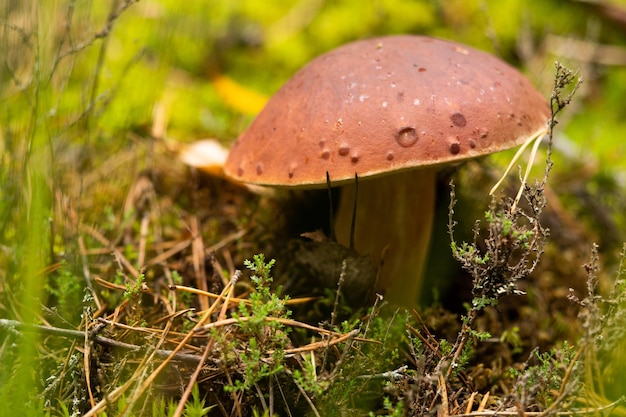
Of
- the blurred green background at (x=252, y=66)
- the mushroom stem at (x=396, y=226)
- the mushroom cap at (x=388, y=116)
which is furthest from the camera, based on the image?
the blurred green background at (x=252, y=66)

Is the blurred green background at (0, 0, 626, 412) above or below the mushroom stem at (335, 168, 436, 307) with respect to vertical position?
above

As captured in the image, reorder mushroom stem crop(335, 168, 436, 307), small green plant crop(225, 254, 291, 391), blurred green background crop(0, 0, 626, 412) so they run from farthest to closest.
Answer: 1. blurred green background crop(0, 0, 626, 412)
2. mushroom stem crop(335, 168, 436, 307)
3. small green plant crop(225, 254, 291, 391)

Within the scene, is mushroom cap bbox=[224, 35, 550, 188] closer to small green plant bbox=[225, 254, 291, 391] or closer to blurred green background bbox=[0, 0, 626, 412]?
small green plant bbox=[225, 254, 291, 391]

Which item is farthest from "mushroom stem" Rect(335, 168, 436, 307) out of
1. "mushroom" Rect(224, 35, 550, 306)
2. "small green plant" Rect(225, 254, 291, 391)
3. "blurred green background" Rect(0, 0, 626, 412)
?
"blurred green background" Rect(0, 0, 626, 412)

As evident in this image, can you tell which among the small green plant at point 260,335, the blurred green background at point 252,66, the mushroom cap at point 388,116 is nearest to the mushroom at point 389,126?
the mushroom cap at point 388,116

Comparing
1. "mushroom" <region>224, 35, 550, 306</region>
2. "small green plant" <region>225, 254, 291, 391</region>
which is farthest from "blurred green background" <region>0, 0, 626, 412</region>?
"small green plant" <region>225, 254, 291, 391</region>

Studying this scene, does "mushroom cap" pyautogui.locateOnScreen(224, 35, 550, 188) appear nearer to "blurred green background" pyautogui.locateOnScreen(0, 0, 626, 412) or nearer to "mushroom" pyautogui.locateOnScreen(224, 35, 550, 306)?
"mushroom" pyautogui.locateOnScreen(224, 35, 550, 306)

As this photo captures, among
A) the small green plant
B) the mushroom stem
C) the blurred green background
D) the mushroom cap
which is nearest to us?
the small green plant

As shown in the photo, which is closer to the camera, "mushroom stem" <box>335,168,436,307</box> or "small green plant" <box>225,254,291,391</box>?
"small green plant" <box>225,254,291,391</box>

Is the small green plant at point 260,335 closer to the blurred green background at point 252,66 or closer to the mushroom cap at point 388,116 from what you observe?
the mushroom cap at point 388,116
